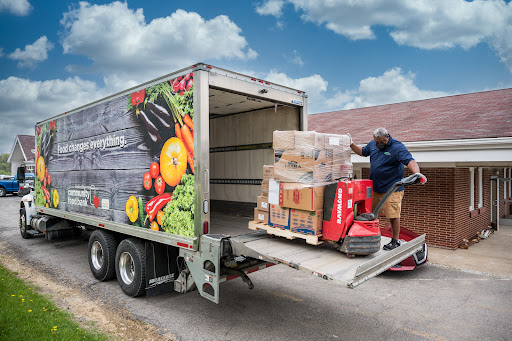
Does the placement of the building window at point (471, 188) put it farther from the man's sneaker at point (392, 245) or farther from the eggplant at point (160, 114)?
the eggplant at point (160, 114)

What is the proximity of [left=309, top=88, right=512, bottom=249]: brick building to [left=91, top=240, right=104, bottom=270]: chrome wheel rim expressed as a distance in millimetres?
6412

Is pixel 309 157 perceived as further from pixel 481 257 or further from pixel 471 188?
pixel 471 188

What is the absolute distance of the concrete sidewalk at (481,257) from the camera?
7.76m

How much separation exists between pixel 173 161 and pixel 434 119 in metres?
8.27

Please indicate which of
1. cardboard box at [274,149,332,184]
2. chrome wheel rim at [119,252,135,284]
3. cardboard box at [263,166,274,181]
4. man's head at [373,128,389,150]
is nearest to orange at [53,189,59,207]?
chrome wheel rim at [119,252,135,284]

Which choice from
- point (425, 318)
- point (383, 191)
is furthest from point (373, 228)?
point (425, 318)

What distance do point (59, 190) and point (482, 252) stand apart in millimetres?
10209

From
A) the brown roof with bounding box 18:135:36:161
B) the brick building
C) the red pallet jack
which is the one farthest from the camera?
the brown roof with bounding box 18:135:36:161

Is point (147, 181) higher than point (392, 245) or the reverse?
higher

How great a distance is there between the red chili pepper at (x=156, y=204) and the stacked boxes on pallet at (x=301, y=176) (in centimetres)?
128

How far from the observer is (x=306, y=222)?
4.33 m

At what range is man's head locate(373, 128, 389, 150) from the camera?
15.5 ft

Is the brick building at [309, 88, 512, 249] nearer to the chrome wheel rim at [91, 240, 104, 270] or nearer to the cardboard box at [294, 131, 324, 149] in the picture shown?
the cardboard box at [294, 131, 324, 149]

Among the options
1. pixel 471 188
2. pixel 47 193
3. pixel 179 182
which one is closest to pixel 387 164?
pixel 179 182
